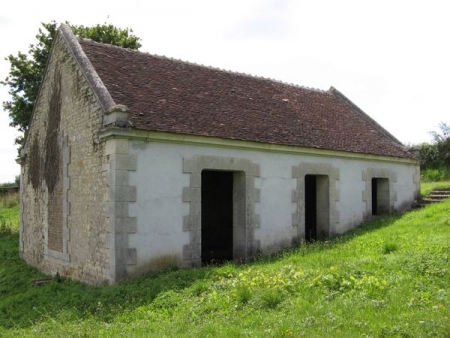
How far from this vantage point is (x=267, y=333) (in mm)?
5148

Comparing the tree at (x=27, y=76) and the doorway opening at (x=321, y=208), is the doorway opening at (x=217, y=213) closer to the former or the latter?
the doorway opening at (x=321, y=208)

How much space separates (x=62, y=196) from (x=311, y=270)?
6727 mm

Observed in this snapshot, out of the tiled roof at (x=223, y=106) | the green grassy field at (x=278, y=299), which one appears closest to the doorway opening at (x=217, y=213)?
the tiled roof at (x=223, y=106)

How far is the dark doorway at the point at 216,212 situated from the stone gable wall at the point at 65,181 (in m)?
4.20

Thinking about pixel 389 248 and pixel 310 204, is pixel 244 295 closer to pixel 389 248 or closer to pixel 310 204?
pixel 389 248

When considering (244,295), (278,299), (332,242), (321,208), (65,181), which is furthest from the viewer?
(321,208)

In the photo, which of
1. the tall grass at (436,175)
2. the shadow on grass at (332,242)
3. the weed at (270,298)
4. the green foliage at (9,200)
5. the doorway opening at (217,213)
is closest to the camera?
the weed at (270,298)

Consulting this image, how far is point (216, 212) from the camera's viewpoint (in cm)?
1393

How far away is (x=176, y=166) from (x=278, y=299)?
162 inches

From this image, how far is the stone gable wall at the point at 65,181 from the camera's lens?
375 inches

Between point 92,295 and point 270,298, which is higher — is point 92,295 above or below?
below

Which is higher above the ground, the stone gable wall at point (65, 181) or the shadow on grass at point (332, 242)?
the stone gable wall at point (65, 181)

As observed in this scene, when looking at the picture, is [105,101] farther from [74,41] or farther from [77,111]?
[74,41]

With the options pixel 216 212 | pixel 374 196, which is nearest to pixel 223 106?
pixel 216 212
